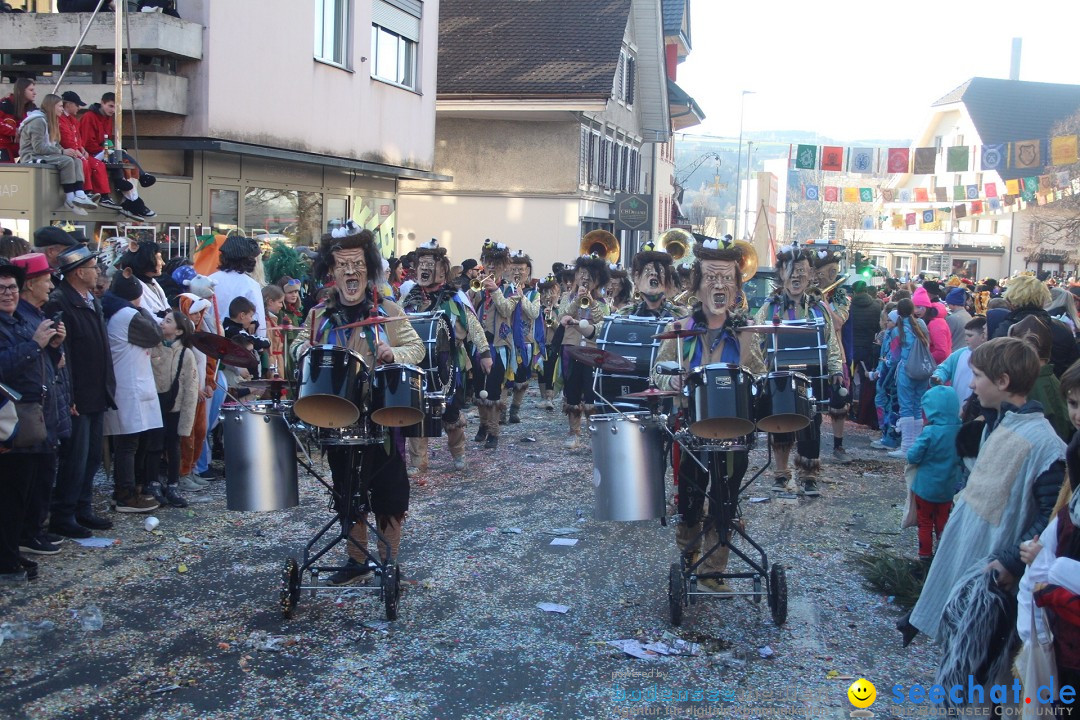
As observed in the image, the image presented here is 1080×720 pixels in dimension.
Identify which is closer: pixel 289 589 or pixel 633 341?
pixel 289 589

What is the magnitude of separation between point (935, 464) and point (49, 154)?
28.2ft

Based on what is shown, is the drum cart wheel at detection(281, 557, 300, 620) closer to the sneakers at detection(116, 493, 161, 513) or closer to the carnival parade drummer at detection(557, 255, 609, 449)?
the sneakers at detection(116, 493, 161, 513)

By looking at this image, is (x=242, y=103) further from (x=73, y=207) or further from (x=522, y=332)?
(x=522, y=332)

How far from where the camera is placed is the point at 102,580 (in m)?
6.17

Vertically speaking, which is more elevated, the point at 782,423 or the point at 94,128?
the point at 94,128

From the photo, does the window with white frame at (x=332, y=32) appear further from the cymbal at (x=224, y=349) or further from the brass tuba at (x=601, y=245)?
the cymbal at (x=224, y=349)

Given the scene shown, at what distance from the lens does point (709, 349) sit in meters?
6.09

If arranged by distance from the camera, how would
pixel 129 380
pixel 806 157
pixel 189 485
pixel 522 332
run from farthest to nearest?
pixel 806 157 < pixel 522 332 < pixel 189 485 < pixel 129 380

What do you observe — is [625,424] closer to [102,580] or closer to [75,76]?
[102,580]

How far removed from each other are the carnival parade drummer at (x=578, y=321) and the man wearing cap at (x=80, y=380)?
4.73 meters

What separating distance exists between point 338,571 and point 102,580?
1.47 m

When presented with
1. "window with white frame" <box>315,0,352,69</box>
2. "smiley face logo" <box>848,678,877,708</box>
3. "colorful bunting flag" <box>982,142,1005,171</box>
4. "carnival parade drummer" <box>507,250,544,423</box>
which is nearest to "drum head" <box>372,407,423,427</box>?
"smiley face logo" <box>848,678,877,708</box>

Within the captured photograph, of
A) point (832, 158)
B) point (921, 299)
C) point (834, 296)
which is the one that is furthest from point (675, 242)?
point (832, 158)

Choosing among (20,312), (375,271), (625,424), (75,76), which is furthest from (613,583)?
(75,76)
